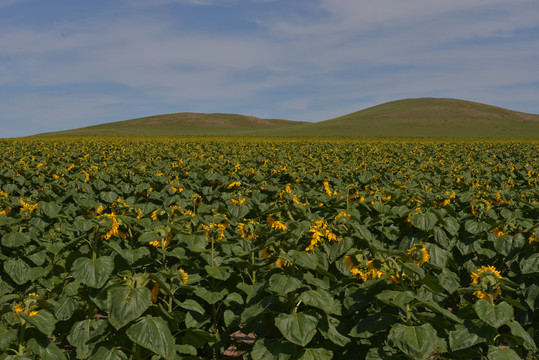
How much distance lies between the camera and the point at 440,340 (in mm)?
3141

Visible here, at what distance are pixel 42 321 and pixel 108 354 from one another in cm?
53

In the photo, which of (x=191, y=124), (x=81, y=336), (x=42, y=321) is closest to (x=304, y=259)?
(x=42, y=321)

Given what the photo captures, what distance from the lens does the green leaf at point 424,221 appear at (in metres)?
4.33

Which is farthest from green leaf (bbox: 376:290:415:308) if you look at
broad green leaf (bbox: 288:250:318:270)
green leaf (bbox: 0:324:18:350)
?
green leaf (bbox: 0:324:18:350)

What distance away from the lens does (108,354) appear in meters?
3.09

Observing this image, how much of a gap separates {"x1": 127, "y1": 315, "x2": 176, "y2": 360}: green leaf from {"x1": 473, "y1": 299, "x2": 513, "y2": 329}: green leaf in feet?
7.30

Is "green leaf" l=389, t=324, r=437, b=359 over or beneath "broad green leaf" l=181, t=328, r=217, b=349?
over

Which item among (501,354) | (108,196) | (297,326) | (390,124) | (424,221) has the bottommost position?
(501,354)

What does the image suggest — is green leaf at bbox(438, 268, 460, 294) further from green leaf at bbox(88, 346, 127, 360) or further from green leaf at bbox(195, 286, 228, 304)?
green leaf at bbox(88, 346, 127, 360)

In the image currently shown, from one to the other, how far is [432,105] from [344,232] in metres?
132

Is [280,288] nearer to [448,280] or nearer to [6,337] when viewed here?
[6,337]

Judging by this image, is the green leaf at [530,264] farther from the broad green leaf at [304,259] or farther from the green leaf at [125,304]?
the green leaf at [125,304]

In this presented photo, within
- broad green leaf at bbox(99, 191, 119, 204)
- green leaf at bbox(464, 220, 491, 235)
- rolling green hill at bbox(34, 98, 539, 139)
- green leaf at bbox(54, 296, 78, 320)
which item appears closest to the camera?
green leaf at bbox(54, 296, 78, 320)

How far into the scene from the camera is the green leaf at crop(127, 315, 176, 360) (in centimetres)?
283
